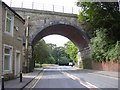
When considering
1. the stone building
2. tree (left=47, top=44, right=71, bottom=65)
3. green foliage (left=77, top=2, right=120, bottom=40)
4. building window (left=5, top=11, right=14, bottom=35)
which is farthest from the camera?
tree (left=47, top=44, right=71, bottom=65)

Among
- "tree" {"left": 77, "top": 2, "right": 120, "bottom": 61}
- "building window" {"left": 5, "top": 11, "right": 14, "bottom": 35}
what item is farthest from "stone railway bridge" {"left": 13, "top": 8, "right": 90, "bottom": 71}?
"building window" {"left": 5, "top": 11, "right": 14, "bottom": 35}

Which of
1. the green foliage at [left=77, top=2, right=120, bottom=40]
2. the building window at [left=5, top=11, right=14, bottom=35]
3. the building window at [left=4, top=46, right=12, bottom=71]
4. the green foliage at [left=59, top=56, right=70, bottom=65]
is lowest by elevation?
the green foliage at [left=59, top=56, right=70, bottom=65]

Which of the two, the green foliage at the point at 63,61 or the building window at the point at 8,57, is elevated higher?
the building window at the point at 8,57

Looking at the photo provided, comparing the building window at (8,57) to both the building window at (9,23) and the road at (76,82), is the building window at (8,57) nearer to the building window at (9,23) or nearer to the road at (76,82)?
the building window at (9,23)

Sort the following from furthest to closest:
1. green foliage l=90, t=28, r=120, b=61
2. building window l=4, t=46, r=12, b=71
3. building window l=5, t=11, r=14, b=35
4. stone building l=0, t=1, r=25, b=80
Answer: green foliage l=90, t=28, r=120, b=61 < building window l=5, t=11, r=14, b=35 < building window l=4, t=46, r=12, b=71 < stone building l=0, t=1, r=25, b=80

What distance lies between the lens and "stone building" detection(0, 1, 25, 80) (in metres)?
13.5

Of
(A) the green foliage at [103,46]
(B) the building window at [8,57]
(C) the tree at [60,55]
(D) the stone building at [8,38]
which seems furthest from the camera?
(C) the tree at [60,55]

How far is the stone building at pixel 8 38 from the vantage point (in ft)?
44.3

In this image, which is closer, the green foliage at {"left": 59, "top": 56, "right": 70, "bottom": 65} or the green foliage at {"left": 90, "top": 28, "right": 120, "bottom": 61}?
the green foliage at {"left": 90, "top": 28, "right": 120, "bottom": 61}

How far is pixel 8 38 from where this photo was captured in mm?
14758

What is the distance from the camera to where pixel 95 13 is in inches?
1006

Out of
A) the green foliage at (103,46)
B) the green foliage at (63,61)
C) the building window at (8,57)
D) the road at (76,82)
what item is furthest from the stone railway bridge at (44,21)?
the green foliage at (63,61)

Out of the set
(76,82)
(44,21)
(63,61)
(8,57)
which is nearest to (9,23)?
(8,57)

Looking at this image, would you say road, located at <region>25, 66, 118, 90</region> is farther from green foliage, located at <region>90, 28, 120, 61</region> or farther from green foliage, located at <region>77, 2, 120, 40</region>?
green foliage, located at <region>77, 2, 120, 40</region>
